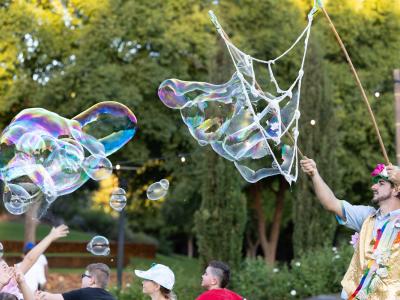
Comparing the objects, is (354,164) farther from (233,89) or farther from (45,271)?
(233,89)

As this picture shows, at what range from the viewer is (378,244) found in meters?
6.21

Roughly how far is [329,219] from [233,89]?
9.53 meters

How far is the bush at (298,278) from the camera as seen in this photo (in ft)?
45.8

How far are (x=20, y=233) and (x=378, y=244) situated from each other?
112ft

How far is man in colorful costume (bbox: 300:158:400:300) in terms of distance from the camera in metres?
6.13

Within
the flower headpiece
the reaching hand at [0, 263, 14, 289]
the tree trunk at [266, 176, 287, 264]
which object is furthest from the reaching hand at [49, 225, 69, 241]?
the tree trunk at [266, 176, 287, 264]

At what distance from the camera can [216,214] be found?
634 inches

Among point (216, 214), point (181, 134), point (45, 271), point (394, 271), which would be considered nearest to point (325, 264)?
point (216, 214)

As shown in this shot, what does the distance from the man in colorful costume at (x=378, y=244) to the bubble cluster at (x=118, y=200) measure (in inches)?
140

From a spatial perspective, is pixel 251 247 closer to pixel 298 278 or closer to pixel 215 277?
pixel 298 278

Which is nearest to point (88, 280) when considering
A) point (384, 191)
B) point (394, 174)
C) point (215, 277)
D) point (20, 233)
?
point (215, 277)

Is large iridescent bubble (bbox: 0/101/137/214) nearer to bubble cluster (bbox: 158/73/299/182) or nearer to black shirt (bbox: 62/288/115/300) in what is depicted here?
bubble cluster (bbox: 158/73/299/182)

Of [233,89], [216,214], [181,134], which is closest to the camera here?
[233,89]

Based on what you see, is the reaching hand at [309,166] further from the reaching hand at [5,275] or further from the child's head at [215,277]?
the reaching hand at [5,275]
